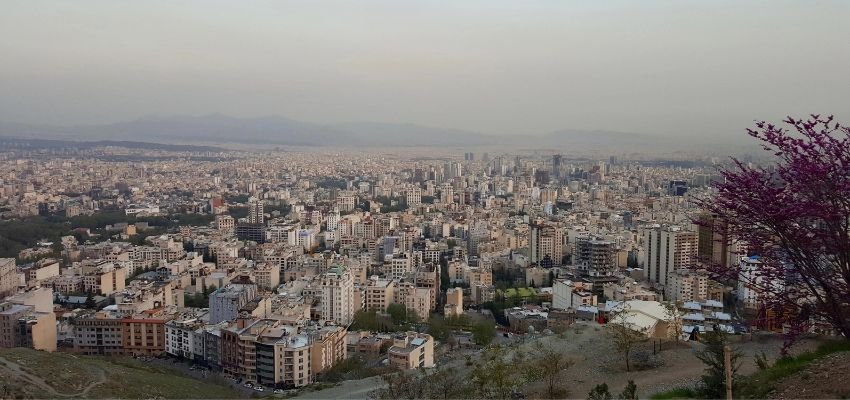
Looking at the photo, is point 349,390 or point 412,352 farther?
point 412,352

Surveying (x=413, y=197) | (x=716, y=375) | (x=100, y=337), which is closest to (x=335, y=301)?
(x=100, y=337)

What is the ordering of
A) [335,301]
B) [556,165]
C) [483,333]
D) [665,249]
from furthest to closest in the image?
[556,165] → [665,249] → [335,301] → [483,333]

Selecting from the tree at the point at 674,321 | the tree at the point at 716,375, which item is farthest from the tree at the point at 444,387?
the tree at the point at 674,321

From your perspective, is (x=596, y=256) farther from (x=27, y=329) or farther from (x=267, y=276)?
(x=27, y=329)

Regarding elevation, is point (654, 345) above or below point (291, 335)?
above

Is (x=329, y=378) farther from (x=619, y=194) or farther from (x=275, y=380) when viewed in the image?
(x=619, y=194)

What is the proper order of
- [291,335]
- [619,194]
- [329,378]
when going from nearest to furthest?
[329,378], [291,335], [619,194]

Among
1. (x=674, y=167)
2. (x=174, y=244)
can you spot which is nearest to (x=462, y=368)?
(x=174, y=244)

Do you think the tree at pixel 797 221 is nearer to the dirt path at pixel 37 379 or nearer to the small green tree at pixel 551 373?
the small green tree at pixel 551 373
